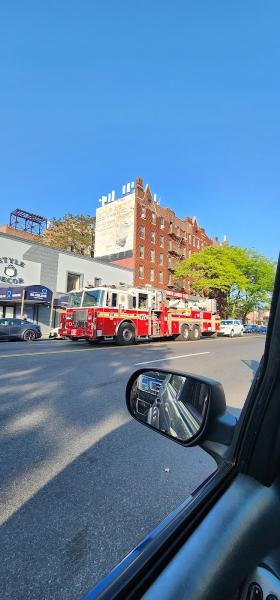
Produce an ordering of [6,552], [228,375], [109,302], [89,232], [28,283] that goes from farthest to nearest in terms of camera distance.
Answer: [89,232] → [28,283] → [109,302] → [228,375] → [6,552]

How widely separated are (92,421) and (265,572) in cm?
390

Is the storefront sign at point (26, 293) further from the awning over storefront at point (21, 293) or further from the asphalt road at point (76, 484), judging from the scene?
the asphalt road at point (76, 484)

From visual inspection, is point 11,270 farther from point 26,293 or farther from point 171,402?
point 171,402

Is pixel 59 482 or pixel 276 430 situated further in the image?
pixel 59 482

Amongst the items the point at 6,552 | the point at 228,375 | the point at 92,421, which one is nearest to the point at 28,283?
the point at 228,375

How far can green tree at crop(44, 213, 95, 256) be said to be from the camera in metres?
51.7

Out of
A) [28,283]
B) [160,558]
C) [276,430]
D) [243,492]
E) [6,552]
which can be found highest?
[28,283]

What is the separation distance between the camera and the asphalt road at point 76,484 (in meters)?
2.04

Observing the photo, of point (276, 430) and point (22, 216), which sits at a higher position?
point (22, 216)

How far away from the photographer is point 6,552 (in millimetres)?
2148

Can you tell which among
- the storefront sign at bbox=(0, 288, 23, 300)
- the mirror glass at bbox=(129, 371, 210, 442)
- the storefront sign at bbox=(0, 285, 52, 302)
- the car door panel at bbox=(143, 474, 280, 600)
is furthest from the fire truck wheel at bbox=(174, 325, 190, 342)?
the car door panel at bbox=(143, 474, 280, 600)

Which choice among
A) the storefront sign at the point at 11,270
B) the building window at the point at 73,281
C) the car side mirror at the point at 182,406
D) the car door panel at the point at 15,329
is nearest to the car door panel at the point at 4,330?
the car door panel at the point at 15,329

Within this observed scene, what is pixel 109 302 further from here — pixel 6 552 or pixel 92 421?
pixel 6 552

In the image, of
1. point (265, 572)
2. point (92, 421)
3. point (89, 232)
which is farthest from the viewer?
point (89, 232)
